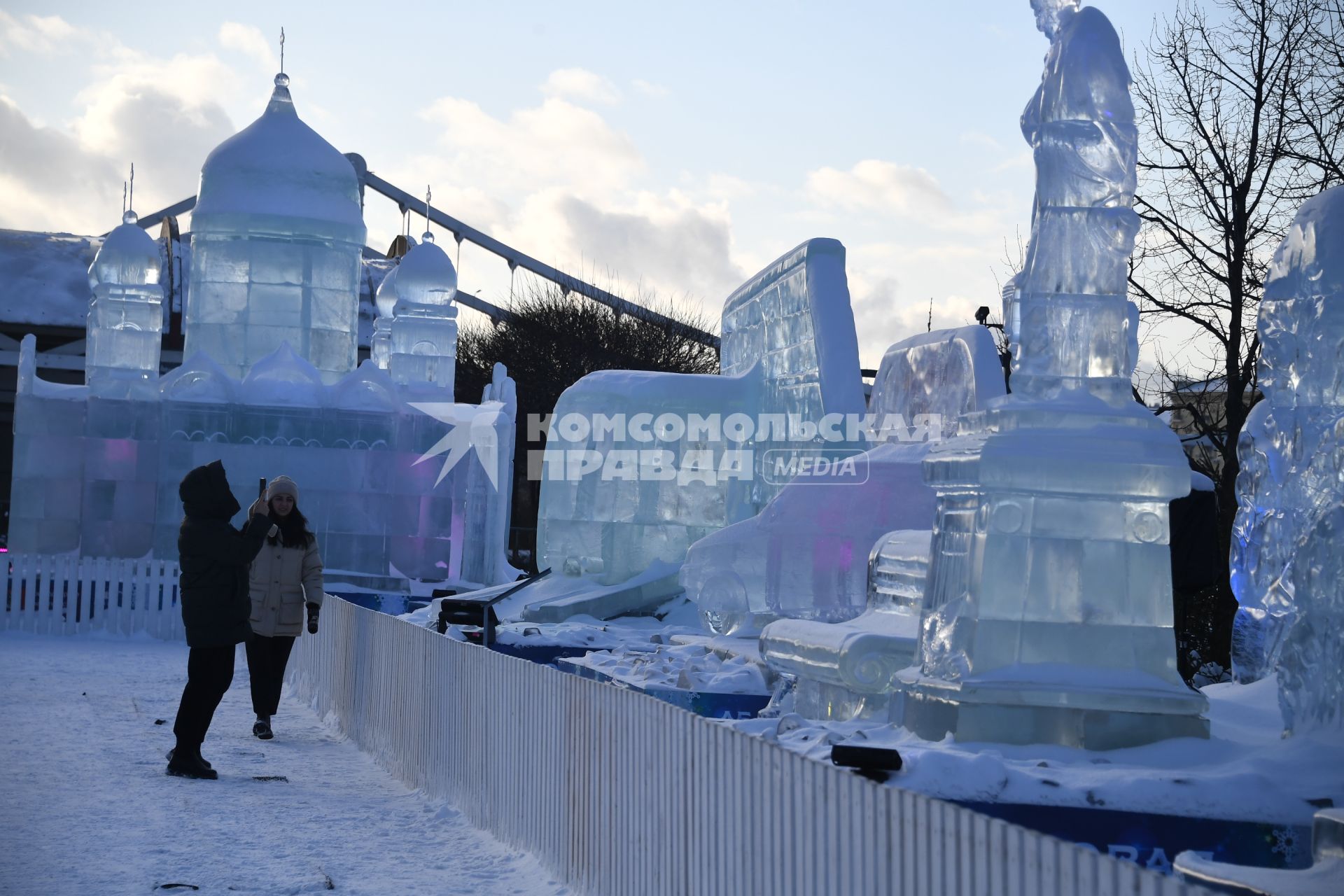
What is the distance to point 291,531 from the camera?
39.2 feet

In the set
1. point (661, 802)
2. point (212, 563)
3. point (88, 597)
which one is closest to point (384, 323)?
point (88, 597)

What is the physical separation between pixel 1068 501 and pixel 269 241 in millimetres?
20799

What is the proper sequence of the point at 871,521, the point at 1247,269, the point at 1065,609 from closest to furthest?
the point at 1065,609 → the point at 871,521 → the point at 1247,269

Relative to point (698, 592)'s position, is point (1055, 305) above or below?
above

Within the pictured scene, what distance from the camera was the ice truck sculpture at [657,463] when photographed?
1680 cm

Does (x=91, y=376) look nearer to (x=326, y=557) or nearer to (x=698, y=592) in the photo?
(x=326, y=557)

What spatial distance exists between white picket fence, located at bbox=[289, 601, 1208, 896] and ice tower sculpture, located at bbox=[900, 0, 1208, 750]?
1.83m

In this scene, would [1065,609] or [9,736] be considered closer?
[1065,609]

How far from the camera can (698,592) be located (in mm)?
14305

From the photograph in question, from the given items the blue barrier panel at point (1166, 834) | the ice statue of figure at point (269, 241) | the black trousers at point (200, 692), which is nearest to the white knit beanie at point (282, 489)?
the black trousers at point (200, 692)

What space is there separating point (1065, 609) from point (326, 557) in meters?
16.8

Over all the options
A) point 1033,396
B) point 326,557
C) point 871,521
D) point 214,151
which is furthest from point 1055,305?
point 214,151

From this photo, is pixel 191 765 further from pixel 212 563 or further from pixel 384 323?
pixel 384 323

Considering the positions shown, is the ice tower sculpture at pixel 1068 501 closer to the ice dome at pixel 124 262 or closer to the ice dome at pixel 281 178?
the ice dome at pixel 124 262
